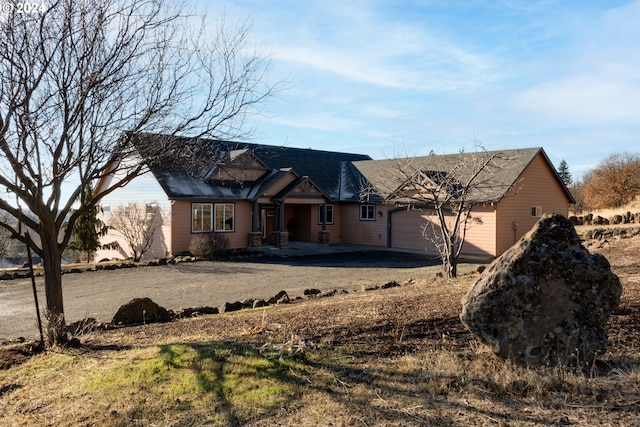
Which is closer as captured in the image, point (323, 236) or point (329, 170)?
point (323, 236)

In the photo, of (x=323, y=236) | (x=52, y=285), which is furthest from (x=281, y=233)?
(x=52, y=285)

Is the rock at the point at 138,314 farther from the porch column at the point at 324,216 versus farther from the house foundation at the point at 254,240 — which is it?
the porch column at the point at 324,216

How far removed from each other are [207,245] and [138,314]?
14059 millimetres

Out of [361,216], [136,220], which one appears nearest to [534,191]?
[361,216]

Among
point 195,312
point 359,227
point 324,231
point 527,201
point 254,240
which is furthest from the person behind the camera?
point 359,227

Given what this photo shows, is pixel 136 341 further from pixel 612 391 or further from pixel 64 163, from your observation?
pixel 612 391

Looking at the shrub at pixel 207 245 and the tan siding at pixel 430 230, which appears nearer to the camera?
the shrub at pixel 207 245

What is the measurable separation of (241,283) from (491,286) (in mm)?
12578

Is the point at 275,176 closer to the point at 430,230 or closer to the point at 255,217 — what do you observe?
the point at 255,217

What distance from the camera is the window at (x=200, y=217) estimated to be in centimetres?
2495

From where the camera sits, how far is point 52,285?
729 centimetres

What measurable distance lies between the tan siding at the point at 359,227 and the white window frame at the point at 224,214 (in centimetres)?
768

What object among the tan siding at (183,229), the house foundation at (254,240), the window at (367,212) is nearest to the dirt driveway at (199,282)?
the tan siding at (183,229)

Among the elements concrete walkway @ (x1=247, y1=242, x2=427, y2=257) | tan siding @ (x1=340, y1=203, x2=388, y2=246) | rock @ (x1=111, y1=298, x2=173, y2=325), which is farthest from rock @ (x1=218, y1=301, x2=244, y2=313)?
tan siding @ (x1=340, y1=203, x2=388, y2=246)
